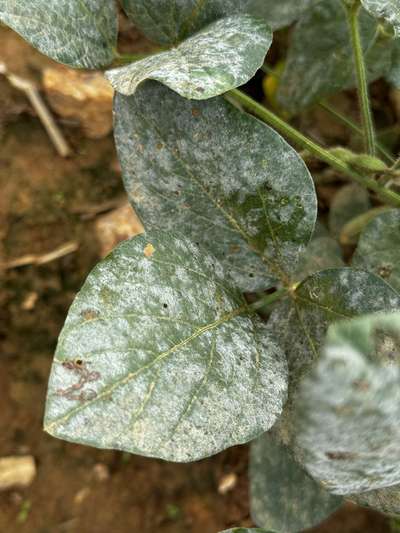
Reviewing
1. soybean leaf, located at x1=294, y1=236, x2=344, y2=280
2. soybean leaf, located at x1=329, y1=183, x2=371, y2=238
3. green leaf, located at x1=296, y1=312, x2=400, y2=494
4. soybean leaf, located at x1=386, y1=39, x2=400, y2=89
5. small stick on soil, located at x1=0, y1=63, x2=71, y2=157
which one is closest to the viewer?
green leaf, located at x1=296, y1=312, x2=400, y2=494

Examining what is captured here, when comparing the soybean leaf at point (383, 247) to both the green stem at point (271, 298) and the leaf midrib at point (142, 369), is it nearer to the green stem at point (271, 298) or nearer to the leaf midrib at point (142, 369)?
the green stem at point (271, 298)

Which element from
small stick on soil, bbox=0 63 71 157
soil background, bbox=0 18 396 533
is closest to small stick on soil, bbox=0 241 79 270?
soil background, bbox=0 18 396 533

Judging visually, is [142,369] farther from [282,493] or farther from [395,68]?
[395,68]

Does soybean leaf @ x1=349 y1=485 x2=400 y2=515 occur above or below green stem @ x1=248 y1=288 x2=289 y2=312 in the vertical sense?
below

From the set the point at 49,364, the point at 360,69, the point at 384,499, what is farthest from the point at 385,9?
the point at 49,364

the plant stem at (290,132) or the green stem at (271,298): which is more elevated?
the plant stem at (290,132)

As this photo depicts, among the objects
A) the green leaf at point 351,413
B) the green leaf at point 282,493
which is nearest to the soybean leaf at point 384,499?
the green leaf at point 351,413

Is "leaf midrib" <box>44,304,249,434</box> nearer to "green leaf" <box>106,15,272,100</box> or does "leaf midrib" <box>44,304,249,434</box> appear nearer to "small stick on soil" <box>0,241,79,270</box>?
"green leaf" <box>106,15,272,100</box>
